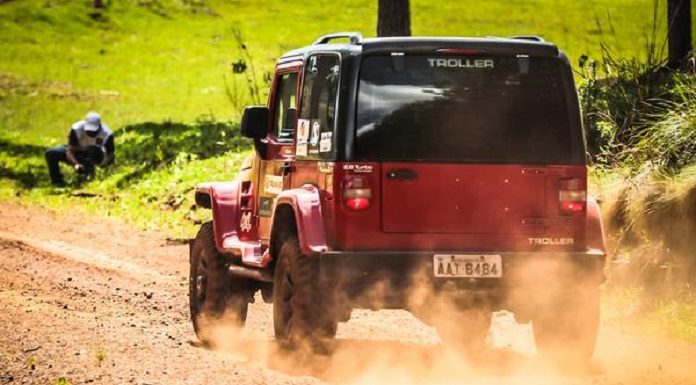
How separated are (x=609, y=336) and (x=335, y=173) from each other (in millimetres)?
3491

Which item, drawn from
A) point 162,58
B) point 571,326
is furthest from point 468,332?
point 162,58

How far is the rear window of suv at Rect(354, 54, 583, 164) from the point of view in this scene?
9773 millimetres

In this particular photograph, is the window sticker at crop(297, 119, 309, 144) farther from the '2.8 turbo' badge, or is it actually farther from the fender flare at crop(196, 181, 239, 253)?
the fender flare at crop(196, 181, 239, 253)

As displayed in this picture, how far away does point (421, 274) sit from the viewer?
9672mm

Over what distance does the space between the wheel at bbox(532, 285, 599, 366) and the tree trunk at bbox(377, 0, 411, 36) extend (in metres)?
13.9

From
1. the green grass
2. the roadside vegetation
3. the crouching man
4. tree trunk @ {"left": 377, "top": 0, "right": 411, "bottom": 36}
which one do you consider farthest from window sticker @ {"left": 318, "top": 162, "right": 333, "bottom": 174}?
the crouching man

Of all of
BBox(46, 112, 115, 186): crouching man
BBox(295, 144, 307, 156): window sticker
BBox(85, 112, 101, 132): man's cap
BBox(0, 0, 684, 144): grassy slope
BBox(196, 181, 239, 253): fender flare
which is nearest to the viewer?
BBox(295, 144, 307, 156): window sticker

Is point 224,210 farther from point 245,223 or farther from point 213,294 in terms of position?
point 213,294

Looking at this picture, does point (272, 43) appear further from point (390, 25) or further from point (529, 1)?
point (390, 25)

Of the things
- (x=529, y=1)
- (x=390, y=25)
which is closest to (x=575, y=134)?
(x=390, y=25)

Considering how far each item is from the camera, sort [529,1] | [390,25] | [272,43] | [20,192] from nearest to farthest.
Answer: [390,25] → [20,192] → [272,43] → [529,1]

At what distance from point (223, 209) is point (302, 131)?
151 centimetres

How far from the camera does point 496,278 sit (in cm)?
981

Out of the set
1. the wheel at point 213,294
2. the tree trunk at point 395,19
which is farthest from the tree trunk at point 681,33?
the wheel at point 213,294
